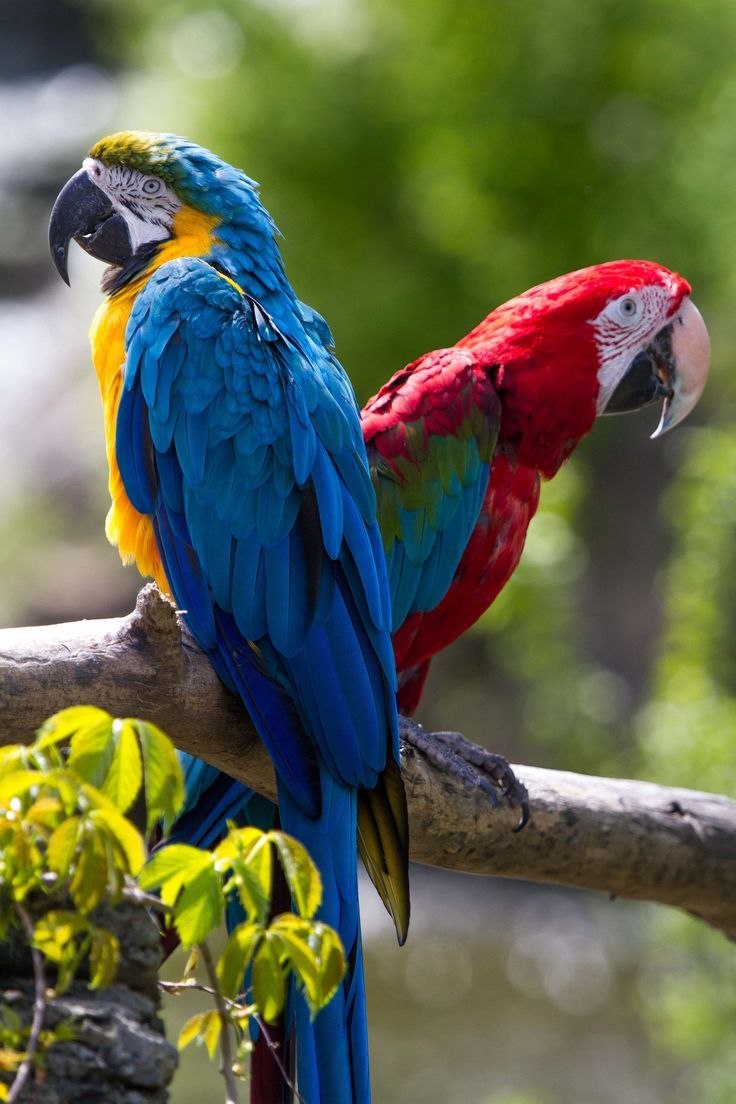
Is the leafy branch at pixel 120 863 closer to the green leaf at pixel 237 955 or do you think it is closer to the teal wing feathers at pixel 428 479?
the green leaf at pixel 237 955

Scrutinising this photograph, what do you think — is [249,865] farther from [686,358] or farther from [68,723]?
[686,358]

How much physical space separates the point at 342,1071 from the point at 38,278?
23.6 feet

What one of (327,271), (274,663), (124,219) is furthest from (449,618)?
(327,271)

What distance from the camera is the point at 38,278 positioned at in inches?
306

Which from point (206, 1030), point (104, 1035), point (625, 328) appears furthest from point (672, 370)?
point (206, 1030)

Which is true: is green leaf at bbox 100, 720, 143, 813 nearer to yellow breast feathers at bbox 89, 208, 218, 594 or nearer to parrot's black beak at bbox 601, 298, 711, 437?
yellow breast feathers at bbox 89, 208, 218, 594

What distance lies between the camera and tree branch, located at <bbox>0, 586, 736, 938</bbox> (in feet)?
3.88

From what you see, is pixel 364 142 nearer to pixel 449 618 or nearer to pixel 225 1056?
pixel 449 618

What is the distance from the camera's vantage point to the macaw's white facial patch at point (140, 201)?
160 centimetres

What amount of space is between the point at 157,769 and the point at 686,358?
145cm

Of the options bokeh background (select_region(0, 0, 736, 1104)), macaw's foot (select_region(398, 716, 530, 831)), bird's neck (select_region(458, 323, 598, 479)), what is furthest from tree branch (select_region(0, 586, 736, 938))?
bokeh background (select_region(0, 0, 736, 1104))

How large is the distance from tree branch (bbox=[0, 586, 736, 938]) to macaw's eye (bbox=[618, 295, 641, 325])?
0.68 metres

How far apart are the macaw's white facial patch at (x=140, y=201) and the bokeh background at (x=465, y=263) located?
270 cm

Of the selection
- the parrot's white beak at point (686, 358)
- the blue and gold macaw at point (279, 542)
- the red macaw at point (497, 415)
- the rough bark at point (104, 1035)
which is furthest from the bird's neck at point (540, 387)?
the rough bark at point (104, 1035)
